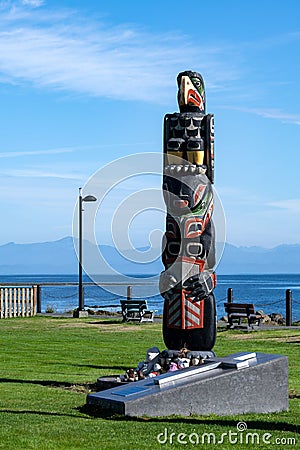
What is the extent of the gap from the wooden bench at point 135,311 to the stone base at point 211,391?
54.4 feet

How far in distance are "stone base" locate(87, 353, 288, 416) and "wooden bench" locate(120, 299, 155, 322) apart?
16.6 m

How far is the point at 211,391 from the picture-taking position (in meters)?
11.7

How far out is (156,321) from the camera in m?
30.6

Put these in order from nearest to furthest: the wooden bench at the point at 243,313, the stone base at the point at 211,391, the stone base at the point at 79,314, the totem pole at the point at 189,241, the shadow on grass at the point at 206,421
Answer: the shadow on grass at the point at 206,421, the stone base at the point at 211,391, the totem pole at the point at 189,241, the wooden bench at the point at 243,313, the stone base at the point at 79,314

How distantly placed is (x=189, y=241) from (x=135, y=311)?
1581cm

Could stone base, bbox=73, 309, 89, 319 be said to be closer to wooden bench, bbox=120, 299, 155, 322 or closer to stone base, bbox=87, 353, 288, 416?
wooden bench, bbox=120, 299, 155, 322

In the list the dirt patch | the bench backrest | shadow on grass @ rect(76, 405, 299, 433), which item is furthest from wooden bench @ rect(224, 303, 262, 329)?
shadow on grass @ rect(76, 405, 299, 433)

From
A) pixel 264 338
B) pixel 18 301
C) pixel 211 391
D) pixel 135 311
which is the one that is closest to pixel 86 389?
pixel 211 391

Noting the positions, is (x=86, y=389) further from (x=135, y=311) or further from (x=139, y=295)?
(x=139, y=295)

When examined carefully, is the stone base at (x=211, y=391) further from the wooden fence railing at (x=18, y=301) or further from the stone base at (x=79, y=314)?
the wooden fence railing at (x=18, y=301)

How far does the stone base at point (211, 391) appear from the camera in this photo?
11211mm

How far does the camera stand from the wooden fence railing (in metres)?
31.8

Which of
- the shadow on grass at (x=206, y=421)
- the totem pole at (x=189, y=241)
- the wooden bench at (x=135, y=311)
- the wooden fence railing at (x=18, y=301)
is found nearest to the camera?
the shadow on grass at (x=206, y=421)

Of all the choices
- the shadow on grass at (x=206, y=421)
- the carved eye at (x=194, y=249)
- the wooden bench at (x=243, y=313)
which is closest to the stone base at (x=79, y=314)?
the wooden bench at (x=243, y=313)
